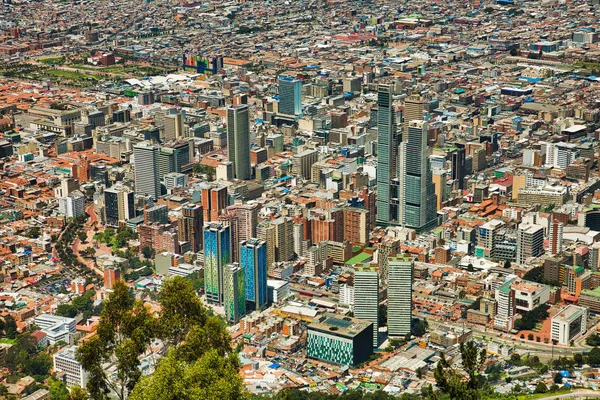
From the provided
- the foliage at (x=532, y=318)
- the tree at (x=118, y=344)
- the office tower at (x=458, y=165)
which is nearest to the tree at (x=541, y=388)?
the foliage at (x=532, y=318)

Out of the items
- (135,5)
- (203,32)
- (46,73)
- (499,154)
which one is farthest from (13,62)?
(499,154)

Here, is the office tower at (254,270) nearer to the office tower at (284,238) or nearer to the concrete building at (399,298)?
the office tower at (284,238)

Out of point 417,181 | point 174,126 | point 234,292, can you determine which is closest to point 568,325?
point 417,181

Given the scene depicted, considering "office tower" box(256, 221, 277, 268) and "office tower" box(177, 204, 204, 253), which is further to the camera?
"office tower" box(177, 204, 204, 253)

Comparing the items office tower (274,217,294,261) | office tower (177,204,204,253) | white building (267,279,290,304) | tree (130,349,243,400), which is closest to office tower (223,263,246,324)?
white building (267,279,290,304)

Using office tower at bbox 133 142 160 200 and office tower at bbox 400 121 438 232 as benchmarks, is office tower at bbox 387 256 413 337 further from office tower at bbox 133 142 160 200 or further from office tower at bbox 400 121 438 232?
office tower at bbox 133 142 160 200
